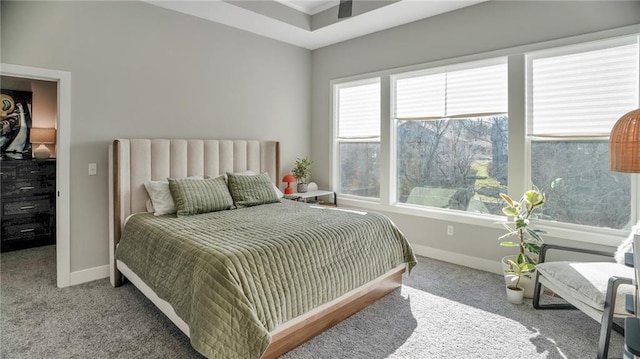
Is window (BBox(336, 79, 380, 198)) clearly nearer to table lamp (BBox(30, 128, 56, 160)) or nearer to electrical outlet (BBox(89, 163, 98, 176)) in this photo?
electrical outlet (BBox(89, 163, 98, 176))

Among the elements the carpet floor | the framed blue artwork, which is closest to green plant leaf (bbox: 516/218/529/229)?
the carpet floor

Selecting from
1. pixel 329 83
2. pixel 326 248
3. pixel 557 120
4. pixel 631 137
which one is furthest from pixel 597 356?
pixel 329 83

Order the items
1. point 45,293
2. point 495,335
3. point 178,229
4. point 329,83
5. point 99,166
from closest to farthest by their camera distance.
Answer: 1. point 495,335
2. point 178,229
3. point 45,293
4. point 99,166
5. point 329,83

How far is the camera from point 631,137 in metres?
2.18

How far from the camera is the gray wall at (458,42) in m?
2.97

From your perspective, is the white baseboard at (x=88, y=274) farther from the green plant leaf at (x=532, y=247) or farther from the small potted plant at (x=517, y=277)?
the green plant leaf at (x=532, y=247)

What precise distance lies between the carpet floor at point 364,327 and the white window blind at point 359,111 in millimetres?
2347

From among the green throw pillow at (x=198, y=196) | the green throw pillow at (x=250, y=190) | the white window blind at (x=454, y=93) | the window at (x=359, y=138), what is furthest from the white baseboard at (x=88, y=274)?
the white window blind at (x=454, y=93)

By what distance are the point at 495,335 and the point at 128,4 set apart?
14.6 feet

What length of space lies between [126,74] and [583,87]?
443 centimetres

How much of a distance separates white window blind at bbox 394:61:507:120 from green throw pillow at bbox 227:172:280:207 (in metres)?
1.98

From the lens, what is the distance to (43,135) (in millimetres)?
4527

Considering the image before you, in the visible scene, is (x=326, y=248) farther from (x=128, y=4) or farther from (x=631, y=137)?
(x=128, y=4)

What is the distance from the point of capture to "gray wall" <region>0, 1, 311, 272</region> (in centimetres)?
303
